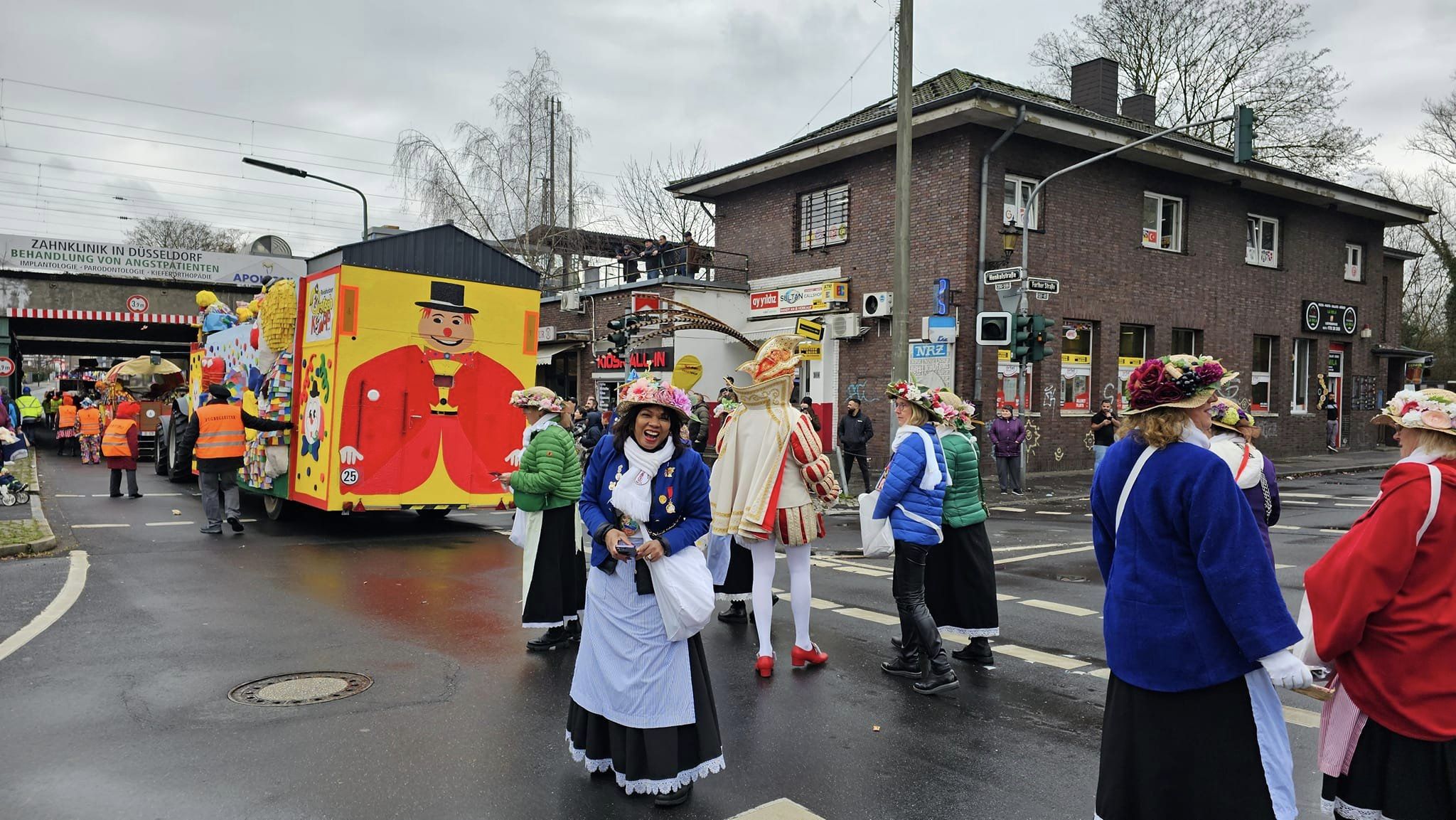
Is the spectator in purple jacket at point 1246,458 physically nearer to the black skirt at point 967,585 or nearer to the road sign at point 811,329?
the black skirt at point 967,585

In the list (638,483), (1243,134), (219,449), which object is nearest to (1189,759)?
(638,483)

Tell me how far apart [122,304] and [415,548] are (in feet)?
71.2

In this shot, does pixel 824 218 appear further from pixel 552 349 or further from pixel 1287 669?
pixel 1287 669

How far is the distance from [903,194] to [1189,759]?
1229 centimetres

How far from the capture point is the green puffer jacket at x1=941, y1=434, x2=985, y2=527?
243 inches

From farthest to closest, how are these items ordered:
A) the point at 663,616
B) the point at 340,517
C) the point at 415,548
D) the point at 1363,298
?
the point at 1363,298, the point at 340,517, the point at 415,548, the point at 663,616

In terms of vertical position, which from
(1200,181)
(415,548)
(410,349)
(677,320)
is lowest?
(415,548)

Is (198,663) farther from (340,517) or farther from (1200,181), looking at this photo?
(1200,181)

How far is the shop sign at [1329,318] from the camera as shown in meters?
27.2

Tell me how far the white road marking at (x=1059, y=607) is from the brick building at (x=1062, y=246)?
26.7ft

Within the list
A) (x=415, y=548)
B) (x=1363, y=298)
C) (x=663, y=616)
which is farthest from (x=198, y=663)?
(x=1363, y=298)

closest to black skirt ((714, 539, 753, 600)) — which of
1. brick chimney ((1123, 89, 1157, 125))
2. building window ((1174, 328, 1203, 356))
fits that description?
building window ((1174, 328, 1203, 356))

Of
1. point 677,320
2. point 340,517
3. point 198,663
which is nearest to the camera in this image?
point 198,663

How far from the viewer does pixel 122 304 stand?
27.3 m
